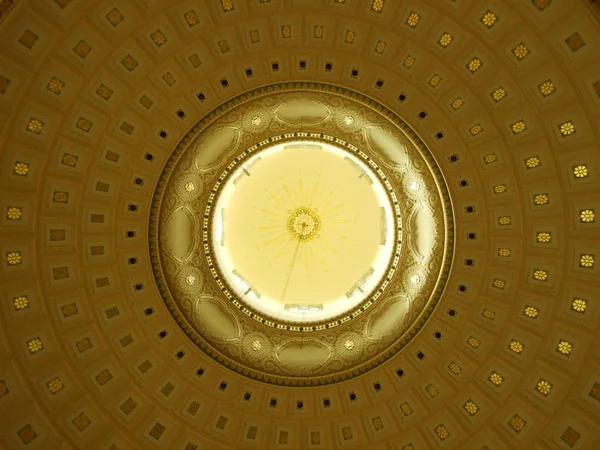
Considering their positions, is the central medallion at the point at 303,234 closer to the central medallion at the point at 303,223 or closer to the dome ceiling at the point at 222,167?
the central medallion at the point at 303,223

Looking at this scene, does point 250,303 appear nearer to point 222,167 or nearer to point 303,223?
point 303,223

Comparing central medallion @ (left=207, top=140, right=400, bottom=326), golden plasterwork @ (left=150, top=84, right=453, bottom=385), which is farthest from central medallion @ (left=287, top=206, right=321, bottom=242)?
golden plasterwork @ (left=150, top=84, right=453, bottom=385)

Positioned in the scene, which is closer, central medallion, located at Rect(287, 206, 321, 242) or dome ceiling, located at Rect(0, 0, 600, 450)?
dome ceiling, located at Rect(0, 0, 600, 450)

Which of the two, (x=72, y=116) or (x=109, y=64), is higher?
(x=109, y=64)

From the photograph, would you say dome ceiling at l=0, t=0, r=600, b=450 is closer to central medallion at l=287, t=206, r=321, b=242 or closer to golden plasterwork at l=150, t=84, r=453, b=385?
golden plasterwork at l=150, t=84, r=453, b=385

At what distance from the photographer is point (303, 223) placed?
95.9 ft

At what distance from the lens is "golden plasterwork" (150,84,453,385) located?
20.0 meters

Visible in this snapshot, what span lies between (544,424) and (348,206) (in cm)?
1613

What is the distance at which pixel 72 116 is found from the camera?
17.7m

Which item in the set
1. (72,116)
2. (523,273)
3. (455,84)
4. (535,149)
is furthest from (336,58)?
(523,273)

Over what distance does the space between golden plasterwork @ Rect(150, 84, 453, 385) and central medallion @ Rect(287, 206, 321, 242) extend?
6.66 meters

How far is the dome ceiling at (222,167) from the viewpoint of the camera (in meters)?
16.7

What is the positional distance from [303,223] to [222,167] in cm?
909

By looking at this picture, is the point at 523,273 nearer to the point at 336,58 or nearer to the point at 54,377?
the point at 336,58
